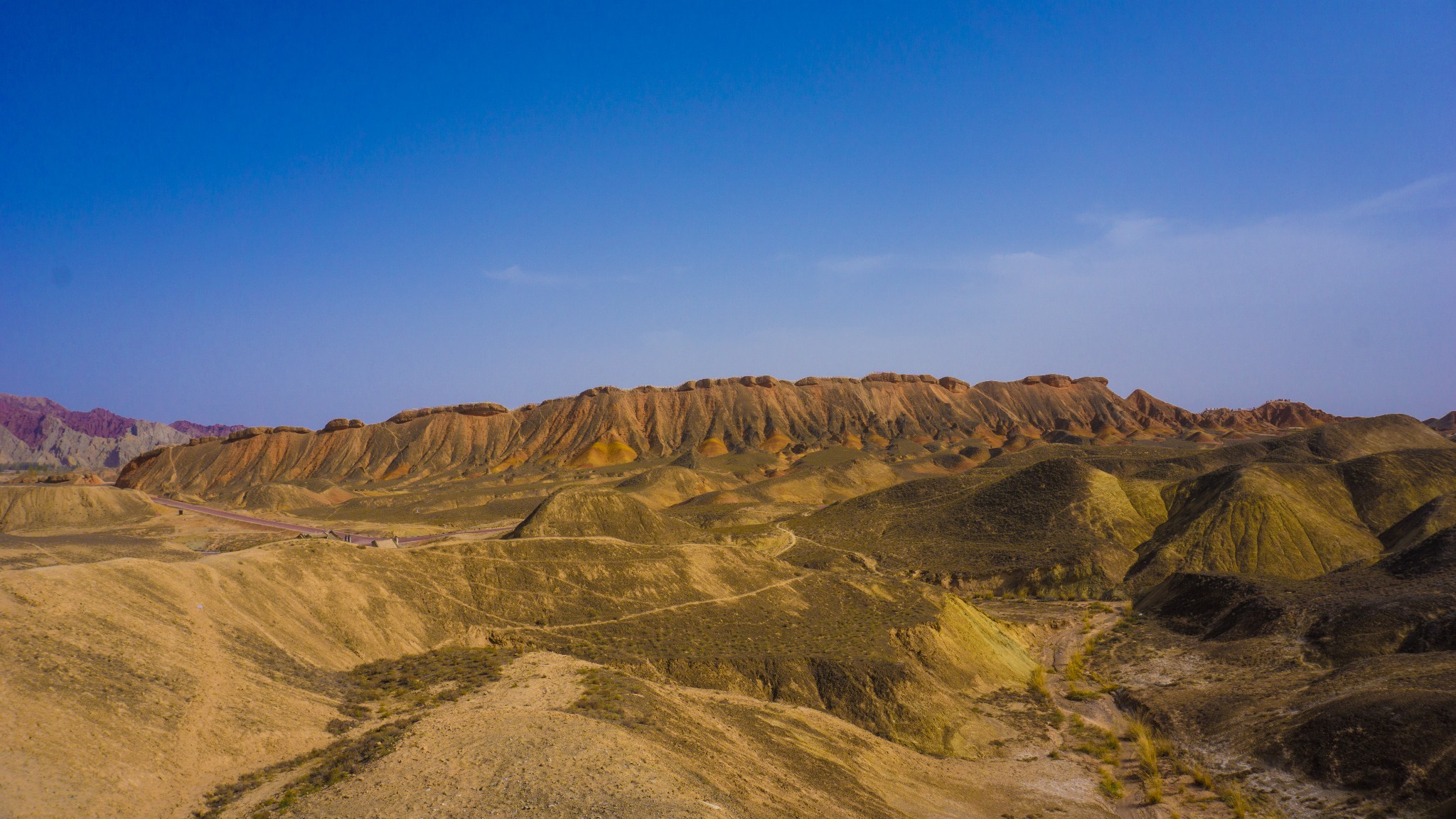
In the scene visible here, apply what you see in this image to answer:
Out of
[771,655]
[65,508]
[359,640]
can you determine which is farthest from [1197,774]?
[65,508]

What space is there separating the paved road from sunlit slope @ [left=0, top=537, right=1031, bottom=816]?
24616 mm

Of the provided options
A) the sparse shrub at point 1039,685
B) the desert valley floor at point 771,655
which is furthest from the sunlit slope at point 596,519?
the sparse shrub at point 1039,685

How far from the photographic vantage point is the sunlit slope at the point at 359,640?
49.5 feet

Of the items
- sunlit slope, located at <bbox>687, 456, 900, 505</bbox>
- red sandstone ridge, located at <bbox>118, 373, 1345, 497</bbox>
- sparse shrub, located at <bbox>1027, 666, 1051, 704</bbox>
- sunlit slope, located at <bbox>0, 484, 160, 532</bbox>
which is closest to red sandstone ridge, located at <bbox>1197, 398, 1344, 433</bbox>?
red sandstone ridge, located at <bbox>118, 373, 1345, 497</bbox>

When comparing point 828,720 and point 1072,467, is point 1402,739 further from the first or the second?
point 1072,467

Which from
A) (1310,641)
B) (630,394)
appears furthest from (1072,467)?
(630,394)

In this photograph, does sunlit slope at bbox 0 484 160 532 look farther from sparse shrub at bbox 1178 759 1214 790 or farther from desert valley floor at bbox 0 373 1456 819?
sparse shrub at bbox 1178 759 1214 790

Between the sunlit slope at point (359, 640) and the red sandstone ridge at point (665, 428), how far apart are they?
335ft

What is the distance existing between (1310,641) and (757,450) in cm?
10668

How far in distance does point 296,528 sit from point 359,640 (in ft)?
168

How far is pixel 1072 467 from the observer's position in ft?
217

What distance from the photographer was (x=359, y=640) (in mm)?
25766

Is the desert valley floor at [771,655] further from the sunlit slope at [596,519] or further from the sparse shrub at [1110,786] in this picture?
the sunlit slope at [596,519]

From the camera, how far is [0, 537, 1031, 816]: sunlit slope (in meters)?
15.1
